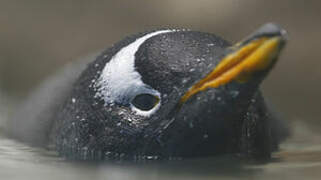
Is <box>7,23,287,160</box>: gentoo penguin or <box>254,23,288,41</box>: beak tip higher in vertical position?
<box>254,23,288,41</box>: beak tip

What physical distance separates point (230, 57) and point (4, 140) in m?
1.16

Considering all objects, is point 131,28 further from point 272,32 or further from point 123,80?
point 272,32

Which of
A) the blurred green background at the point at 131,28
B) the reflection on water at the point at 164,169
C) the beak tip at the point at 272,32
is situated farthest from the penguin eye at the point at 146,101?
the blurred green background at the point at 131,28

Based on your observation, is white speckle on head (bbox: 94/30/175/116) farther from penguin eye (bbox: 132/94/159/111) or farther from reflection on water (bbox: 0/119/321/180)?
reflection on water (bbox: 0/119/321/180)

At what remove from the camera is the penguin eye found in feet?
6.35

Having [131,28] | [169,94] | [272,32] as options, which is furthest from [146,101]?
[131,28]

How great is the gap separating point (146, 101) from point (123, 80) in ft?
0.27

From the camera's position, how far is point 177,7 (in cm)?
432

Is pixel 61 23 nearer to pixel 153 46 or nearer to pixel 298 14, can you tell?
pixel 298 14

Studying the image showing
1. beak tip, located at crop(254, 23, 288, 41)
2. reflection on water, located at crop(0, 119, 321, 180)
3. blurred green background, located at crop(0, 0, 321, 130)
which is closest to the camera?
beak tip, located at crop(254, 23, 288, 41)

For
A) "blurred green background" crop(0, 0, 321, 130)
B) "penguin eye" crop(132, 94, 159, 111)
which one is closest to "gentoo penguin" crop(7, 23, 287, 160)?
"penguin eye" crop(132, 94, 159, 111)

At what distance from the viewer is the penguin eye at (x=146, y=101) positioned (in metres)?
1.94

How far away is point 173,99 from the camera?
1897 millimetres

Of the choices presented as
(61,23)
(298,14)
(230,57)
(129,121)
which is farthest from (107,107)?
(61,23)
